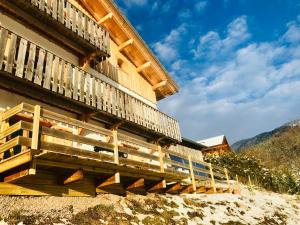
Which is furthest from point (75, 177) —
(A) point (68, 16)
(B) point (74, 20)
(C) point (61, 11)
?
(B) point (74, 20)

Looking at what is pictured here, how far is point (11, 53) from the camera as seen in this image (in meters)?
9.32

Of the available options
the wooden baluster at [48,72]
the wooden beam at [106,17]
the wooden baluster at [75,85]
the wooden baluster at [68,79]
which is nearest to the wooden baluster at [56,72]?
the wooden baluster at [48,72]

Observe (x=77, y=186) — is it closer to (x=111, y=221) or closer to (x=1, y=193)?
(x=111, y=221)

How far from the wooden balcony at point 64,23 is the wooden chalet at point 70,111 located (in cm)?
4

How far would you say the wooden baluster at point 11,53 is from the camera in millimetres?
9118

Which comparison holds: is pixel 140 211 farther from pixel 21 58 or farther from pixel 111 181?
pixel 21 58

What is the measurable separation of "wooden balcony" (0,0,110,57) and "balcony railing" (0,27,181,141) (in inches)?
71.6

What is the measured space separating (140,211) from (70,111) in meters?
4.74

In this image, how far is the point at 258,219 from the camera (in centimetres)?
1406

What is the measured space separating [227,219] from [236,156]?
23.7m

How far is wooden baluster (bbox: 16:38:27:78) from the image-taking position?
945 cm

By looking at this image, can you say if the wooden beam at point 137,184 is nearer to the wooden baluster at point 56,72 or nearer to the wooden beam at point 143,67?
the wooden baluster at point 56,72

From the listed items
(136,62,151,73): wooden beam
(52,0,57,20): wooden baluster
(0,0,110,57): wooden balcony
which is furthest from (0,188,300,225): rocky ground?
(136,62,151,73): wooden beam

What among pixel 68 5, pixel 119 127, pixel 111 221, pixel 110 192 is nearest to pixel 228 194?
pixel 119 127
